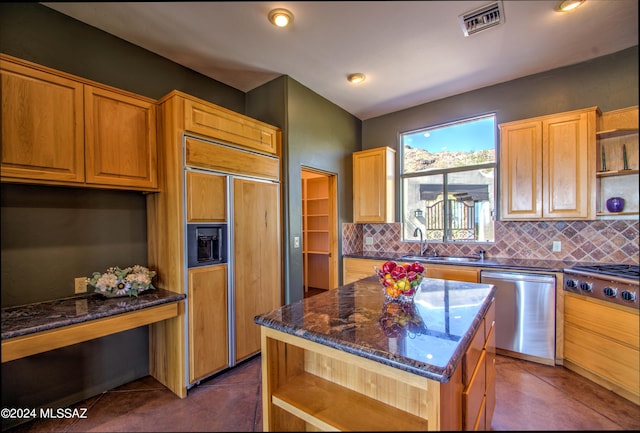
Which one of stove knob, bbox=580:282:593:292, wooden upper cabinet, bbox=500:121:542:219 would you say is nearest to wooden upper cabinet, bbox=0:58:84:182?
wooden upper cabinet, bbox=500:121:542:219

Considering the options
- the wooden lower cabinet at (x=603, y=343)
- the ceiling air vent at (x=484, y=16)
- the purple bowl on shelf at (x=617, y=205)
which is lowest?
the wooden lower cabinet at (x=603, y=343)

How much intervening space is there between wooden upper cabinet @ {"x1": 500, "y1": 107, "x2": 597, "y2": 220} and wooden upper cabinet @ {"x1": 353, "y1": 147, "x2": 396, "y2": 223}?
128cm

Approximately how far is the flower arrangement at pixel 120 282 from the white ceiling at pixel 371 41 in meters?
1.49

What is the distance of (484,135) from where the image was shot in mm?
3322

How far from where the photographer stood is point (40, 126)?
1.61m

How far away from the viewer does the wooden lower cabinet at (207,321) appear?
2.09m

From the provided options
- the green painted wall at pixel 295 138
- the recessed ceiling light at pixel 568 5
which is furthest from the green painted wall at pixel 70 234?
the recessed ceiling light at pixel 568 5

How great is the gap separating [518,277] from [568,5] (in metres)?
2.07

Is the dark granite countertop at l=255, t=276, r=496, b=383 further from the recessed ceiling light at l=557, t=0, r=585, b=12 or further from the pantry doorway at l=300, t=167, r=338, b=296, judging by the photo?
the pantry doorway at l=300, t=167, r=338, b=296

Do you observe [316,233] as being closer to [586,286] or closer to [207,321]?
[207,321]

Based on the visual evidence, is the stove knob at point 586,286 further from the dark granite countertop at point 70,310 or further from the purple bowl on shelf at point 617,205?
the dark granite countertop at point 70,310

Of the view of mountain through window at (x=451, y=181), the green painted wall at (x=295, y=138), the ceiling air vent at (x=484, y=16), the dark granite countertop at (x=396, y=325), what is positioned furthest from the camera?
the view of mountain through window at (x=451, y=181)

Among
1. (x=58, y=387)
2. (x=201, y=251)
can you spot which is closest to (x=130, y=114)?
(x=201, y=251)

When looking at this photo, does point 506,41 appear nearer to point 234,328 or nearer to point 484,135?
point 484,135
